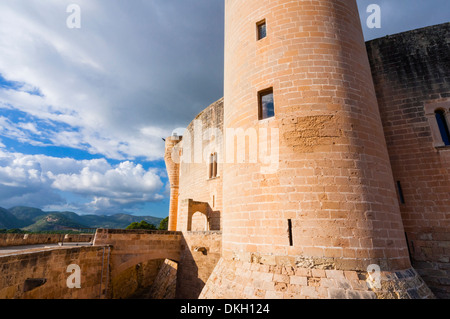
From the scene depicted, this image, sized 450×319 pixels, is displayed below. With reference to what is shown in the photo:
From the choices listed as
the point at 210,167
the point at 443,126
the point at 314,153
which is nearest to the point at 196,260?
the point at 210,167

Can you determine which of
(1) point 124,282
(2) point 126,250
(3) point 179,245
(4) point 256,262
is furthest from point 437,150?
(1) point 124,282

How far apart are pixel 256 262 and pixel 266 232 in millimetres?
591

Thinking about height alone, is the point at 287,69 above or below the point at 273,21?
below

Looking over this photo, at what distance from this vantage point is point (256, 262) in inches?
164

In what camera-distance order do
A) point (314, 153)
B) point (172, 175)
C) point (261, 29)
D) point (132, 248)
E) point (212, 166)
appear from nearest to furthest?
point (314, 153)
point (261, 29)
point (132, 248)
point (212, 166)
point (172, 175)

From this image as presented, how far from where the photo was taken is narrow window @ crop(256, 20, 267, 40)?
566 centimetres

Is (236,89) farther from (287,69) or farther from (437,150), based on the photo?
(437,150)

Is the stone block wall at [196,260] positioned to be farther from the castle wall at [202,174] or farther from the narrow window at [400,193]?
the narrow window at [400,193]

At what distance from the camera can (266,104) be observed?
17.3ft

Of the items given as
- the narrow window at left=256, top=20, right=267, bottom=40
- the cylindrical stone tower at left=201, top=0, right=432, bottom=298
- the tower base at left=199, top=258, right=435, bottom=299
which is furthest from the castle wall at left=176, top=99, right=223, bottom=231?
the tower base at left=199, top=258, right=435, bottom=299

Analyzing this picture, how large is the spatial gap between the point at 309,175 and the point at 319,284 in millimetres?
1808

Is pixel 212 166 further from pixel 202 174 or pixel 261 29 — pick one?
pixel 261 29

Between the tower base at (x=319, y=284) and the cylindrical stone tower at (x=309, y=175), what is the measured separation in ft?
0.05
